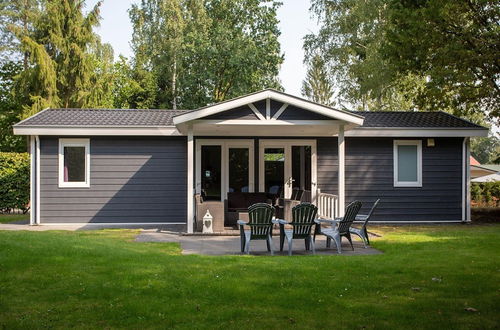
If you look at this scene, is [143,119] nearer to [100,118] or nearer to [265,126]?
[100,118]

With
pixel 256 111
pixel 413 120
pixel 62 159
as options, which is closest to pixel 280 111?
pixel 256 111

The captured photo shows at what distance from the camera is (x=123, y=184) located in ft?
Result: 44.8

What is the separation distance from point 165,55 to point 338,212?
20.6 metres

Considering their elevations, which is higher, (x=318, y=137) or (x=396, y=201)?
(x=318, y=137)

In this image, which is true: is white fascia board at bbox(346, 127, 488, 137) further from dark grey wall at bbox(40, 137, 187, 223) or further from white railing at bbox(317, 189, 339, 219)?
dark grey wall at bbox(40, 137, 187, 223)

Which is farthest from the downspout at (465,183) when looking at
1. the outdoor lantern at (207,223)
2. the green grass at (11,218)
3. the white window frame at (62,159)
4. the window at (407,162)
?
the green grass at (11,218)

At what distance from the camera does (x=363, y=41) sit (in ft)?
90.4

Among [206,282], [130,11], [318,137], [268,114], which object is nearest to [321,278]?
[206,282]

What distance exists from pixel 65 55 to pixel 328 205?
18174 millimetres

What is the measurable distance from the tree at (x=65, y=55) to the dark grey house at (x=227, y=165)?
11334 mm

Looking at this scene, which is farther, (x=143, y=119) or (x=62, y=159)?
(x=143, y=119)

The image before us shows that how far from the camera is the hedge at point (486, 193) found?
73.9 ft

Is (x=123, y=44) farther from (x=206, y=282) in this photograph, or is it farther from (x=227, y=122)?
(x=206, y=282)

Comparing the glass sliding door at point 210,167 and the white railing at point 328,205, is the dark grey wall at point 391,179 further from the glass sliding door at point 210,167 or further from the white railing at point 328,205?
the glass sliding door at point 210,167
